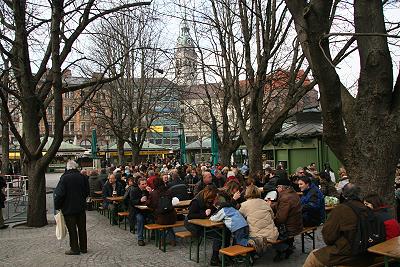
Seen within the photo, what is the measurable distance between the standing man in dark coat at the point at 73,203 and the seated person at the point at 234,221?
2865 millimetres

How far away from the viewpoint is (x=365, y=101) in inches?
231

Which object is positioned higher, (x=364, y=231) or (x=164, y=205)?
(x=364, y=231)

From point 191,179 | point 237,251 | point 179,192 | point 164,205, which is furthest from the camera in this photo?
point 191,179

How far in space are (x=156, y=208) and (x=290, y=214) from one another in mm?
3006

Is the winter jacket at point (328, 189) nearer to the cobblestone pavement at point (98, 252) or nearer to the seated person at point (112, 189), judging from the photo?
the cobblestone pavement at point (98, 252)

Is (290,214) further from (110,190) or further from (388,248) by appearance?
(110,190)

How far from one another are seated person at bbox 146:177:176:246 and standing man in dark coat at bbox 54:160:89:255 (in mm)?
1491

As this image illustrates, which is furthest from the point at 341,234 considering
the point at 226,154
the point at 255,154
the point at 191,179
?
the point at 226,154

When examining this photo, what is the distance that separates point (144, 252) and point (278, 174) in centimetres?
445

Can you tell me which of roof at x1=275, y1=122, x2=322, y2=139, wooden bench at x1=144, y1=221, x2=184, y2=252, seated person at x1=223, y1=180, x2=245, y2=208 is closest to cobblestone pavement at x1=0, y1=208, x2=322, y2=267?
wooden bench at x1=144, y1=221, x2=184, y2=252

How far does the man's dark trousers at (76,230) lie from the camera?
8680mm

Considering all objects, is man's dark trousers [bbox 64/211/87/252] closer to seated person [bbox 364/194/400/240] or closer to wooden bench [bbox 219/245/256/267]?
wooden bench [bbox 219/245/256/267]

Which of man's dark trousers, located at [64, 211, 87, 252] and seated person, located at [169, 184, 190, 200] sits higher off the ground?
seated person, located at [169, 184, 190, 200]

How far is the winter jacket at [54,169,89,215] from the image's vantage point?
8.59m
